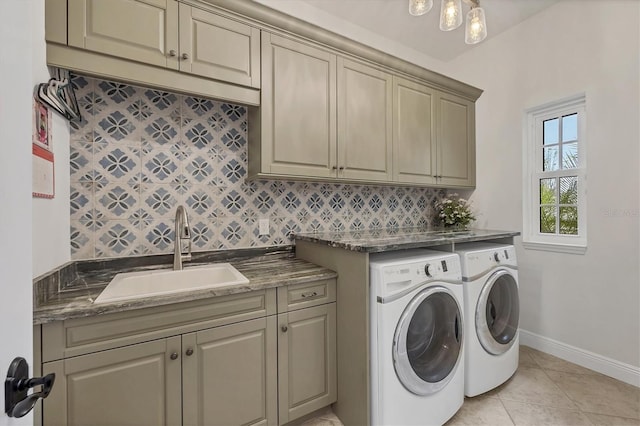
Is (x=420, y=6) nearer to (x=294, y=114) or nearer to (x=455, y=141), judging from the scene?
(x=294, y=114)

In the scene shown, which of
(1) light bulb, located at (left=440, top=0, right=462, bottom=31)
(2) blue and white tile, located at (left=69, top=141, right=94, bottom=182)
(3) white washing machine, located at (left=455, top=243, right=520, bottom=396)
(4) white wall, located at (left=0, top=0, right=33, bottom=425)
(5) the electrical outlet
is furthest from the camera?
(5) the electrical outlet

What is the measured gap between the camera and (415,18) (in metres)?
2.49

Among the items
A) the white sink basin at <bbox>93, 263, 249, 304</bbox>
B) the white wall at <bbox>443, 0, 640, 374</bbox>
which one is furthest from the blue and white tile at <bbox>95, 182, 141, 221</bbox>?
the white wall at <bbox>443, 0, 640, 374</bbox>

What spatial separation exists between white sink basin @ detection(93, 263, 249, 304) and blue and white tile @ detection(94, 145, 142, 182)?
0.56m

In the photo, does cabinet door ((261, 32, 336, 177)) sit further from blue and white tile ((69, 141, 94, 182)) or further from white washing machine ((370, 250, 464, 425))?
blue and white tile ((69, 141, 94, 182))

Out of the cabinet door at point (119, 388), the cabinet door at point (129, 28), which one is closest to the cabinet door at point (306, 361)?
the cabinet door at point (119, 388)

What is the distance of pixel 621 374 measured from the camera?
6.62ft

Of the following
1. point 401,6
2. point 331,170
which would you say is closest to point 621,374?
point 331,170

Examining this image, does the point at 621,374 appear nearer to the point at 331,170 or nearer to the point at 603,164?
the point at 603,164

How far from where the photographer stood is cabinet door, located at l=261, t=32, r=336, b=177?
173cm

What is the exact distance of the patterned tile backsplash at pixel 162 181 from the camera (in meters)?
1.58

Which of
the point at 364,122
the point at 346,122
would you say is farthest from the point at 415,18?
the point at 346,122

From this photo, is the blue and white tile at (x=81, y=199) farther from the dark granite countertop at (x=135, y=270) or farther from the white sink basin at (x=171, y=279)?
the white sink basin at (x=171, y=279)

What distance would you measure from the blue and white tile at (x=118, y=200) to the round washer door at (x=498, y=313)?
2.20 meters
